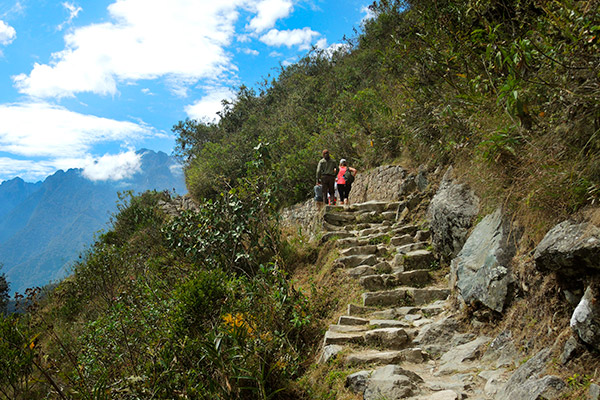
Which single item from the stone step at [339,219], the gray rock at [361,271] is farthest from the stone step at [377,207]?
the gray rock at [361,271]

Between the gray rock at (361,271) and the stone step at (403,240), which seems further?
the stone step at (403,240)

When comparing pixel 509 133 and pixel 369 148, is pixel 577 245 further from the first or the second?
pixel 369 148

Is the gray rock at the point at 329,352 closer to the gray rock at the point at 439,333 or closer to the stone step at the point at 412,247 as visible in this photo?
the gray rock at the point at 439,333

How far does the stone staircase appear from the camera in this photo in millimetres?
3584

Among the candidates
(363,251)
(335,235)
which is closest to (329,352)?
(363,251)

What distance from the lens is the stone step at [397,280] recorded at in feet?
21.1

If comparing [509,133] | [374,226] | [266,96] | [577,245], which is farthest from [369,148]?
[266,96]

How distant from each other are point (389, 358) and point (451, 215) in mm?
2984

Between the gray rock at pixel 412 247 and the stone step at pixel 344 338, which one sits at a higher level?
the gray rock at pixel 412 247

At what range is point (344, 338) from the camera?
16.4 feet

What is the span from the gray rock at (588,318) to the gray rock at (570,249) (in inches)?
9.0

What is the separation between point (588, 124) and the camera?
3594 mm

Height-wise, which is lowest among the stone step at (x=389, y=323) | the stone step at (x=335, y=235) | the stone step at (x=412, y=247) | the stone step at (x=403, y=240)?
the stone step at (x=389, y=323)

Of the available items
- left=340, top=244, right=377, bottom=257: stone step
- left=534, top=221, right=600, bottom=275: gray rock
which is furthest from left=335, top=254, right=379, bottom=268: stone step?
left=534, top=221, right=600, bottom=275: gray rock
